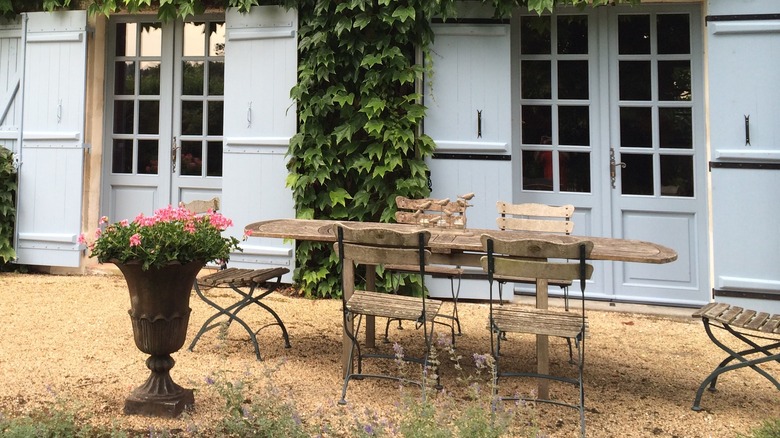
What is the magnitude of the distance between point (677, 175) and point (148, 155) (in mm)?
5234

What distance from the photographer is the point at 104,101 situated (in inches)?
243

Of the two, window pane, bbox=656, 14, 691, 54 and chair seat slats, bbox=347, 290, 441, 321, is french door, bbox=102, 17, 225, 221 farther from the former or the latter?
window pane, bbox=656, 14, 691, 54

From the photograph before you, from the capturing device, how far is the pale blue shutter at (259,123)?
5.29 metres

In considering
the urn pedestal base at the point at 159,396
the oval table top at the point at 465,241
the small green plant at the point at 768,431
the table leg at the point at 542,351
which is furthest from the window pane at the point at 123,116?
the small green plant at the point at 768,431

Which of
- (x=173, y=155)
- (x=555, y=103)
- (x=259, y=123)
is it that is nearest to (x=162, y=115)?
(x=173, y=155)

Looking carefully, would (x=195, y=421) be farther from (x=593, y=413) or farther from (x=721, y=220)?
(x=721, y=220)

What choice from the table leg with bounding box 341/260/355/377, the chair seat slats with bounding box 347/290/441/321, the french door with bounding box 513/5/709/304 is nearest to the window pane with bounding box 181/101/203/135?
the french door with bounding box 513/5/709/304

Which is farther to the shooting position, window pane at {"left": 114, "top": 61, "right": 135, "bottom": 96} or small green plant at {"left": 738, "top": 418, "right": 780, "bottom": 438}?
window pane at {"left": 114, "top": 61, "right": 135, "bottom": 96}

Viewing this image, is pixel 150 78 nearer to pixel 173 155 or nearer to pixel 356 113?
pixel 173 155

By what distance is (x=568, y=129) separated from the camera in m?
5.27

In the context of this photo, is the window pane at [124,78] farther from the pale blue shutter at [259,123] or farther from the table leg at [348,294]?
the table leg at [348,294]

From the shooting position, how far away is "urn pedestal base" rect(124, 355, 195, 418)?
248cm

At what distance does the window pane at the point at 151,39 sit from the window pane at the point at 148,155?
0.97 meters

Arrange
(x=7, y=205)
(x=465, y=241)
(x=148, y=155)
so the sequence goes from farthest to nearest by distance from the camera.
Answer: (x=148, y=155), (x=7, y=205), (x=465, y=241)
